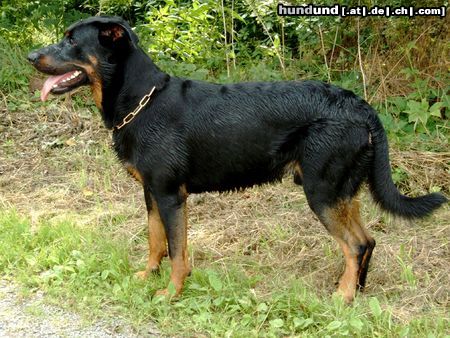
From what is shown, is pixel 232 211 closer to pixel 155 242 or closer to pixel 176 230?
pixel 155 242

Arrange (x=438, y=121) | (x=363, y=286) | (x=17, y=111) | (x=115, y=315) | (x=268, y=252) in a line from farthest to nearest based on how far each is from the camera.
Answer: (x=17, y=111) < (x=438, y=121) < (x=268, y=252) < (x=363, y=286) < (x=115, y=315)

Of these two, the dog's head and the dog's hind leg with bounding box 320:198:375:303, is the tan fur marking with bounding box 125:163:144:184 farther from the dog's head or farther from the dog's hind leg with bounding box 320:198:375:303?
the dog's hind leg with bounding box 320:198:375:303

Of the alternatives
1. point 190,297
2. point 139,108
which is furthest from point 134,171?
point 190,297

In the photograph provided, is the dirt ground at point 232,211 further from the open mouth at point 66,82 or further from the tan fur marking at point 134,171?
the open mouth at point 66,82

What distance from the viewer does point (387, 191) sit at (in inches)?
160

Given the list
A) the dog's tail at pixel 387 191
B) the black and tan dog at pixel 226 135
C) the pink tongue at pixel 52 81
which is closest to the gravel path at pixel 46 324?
the black and tan dog at pixel 226 135

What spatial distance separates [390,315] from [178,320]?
1.29 m

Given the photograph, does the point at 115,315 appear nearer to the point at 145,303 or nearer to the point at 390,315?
the point at 145,303

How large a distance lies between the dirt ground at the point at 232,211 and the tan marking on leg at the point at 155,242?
11.8 inches

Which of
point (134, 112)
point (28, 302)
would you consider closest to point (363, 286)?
point (134, 112)

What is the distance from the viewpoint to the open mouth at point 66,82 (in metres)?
4.10

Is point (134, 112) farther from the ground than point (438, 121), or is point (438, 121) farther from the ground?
point (134, 112)

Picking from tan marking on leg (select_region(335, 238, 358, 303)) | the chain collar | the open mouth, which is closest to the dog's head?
the open mouth

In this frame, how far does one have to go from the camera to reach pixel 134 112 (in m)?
4.16
